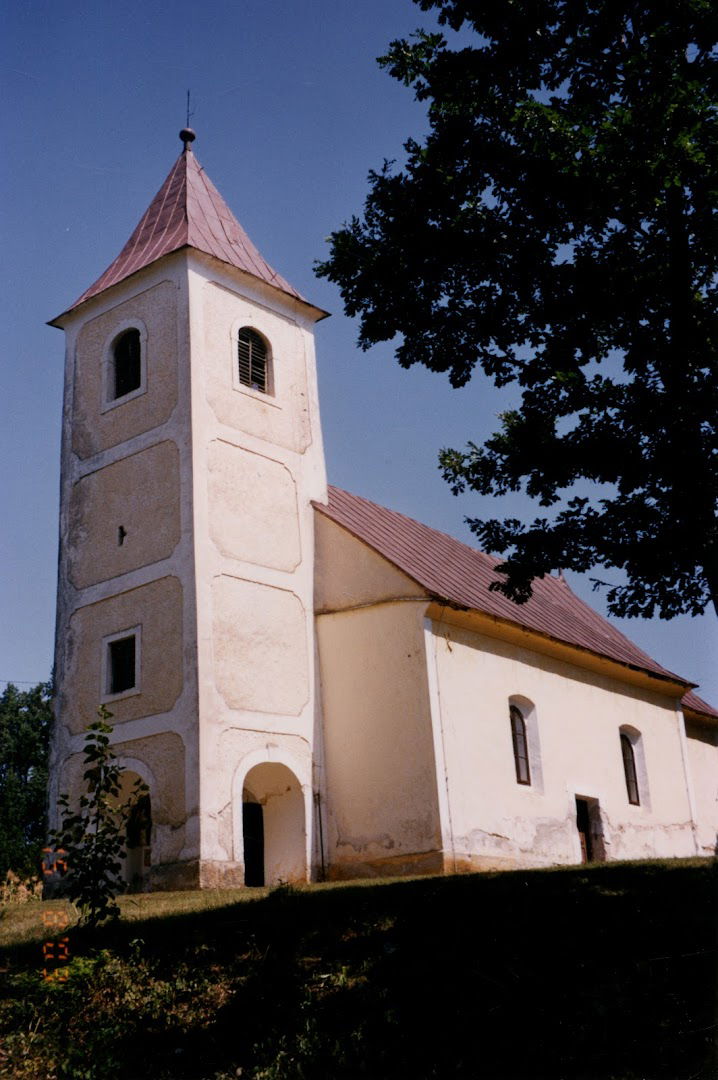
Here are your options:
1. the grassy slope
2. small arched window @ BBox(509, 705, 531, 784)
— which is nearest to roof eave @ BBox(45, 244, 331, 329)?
small arched window @ BBox(509, 705, 531, 784)

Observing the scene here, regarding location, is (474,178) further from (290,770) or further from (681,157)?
(290,770)

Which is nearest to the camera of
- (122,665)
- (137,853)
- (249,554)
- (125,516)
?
(137,853)

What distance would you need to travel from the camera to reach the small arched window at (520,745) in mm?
21172

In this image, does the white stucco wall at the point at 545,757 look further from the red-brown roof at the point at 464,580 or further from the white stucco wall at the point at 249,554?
the white stucco wall at the point at 249,554

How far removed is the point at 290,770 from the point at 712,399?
11.4m

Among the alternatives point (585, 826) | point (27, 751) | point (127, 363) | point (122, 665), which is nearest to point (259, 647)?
point (122, 665)

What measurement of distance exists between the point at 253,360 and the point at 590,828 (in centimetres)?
1157

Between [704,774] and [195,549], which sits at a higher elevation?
[195,549]

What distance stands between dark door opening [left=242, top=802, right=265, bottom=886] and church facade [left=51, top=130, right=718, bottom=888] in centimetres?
4

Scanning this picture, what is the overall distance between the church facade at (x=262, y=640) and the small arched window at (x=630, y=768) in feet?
3.12

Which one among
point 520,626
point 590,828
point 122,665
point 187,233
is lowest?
point 590,828

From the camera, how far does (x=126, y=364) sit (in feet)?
72.7

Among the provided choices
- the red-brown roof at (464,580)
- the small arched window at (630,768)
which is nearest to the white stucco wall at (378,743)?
the red-brown roof at (464,580)

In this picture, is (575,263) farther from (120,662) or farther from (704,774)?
Result: (704,774)
